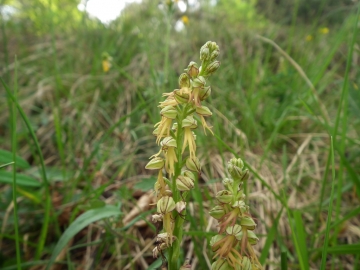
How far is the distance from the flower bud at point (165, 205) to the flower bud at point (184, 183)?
0.03 metres

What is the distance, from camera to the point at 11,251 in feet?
4.25

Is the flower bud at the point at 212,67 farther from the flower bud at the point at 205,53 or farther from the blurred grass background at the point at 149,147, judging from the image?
the blurred grass background at the point at 149,147

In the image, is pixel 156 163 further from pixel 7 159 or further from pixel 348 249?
pixel 7 159

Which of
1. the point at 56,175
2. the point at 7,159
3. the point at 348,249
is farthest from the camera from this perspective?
the point at 56,175

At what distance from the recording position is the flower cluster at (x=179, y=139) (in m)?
0.59

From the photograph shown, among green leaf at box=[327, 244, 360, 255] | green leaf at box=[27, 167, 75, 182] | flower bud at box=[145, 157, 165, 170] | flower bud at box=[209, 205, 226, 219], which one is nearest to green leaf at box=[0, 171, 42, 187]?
green leaf at box=[27, 167, 75, 182]

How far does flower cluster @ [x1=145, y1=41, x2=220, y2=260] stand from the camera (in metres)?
0.59

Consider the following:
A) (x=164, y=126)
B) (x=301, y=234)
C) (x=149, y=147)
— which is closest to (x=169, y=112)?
(x=164, y=126)

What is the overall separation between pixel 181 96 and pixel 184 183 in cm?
15

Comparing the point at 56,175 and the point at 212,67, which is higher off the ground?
the point at 212,67

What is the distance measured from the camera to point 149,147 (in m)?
1.78

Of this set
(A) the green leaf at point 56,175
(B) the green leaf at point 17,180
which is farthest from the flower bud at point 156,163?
(A) the green leaf at point 56,175

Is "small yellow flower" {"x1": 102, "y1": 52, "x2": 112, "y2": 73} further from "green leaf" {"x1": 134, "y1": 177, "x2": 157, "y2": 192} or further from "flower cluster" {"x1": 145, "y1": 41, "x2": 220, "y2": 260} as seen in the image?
"flower cluster" {"x1": 145, "y1": 41, "x2": 220, "y2": 260}

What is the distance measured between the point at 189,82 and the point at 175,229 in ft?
0.90
